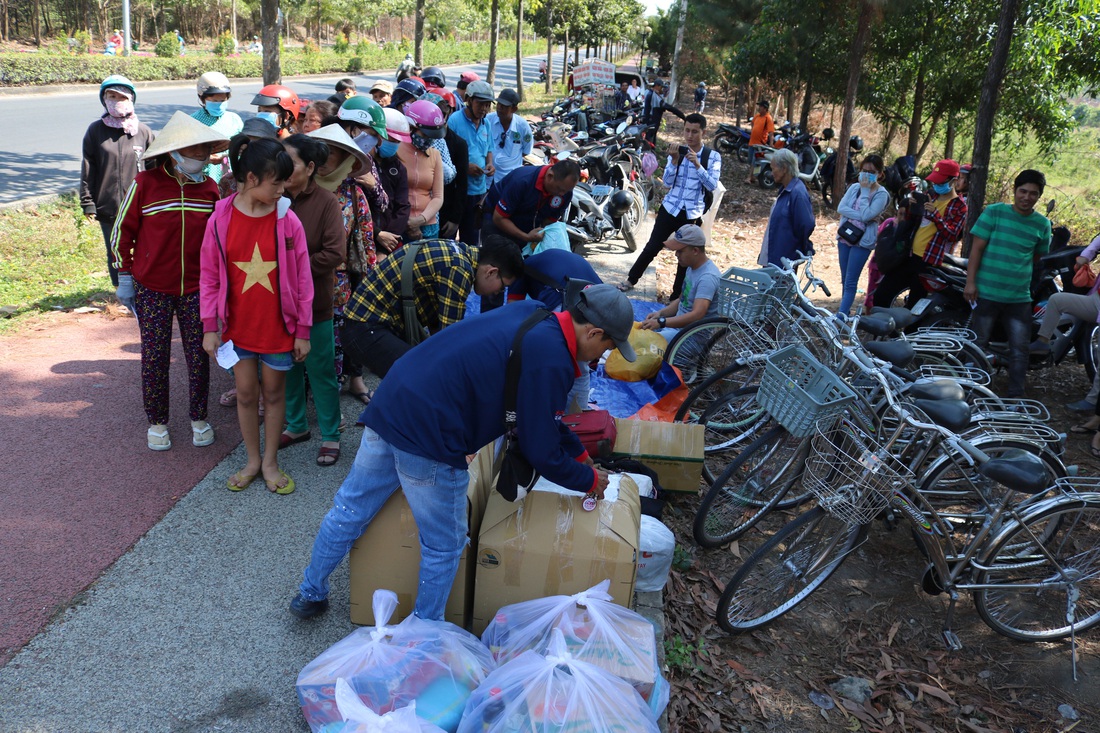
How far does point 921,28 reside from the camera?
15.5 metres

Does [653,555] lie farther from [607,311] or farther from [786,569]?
[607,311]

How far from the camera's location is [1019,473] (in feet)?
10.4

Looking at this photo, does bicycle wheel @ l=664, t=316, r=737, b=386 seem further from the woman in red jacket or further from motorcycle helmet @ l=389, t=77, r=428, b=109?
motorcycle helmet @ l=389, t=77, r=428, b=109

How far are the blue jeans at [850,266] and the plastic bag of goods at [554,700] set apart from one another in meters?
6.11

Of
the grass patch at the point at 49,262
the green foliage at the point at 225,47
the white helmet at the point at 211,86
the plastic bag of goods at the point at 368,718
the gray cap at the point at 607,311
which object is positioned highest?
the green foliage at the point at 225,47

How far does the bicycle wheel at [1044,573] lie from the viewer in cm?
359

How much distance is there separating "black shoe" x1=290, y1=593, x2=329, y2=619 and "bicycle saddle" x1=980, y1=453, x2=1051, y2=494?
9.33 feet

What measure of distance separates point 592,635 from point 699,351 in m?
3.28

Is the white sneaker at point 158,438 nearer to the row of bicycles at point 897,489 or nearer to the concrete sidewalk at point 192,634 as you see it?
the concrete sidewalk at point 192,634

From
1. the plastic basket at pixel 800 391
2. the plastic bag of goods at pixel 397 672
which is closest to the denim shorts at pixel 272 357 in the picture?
the plastic bag of goods at pixel 397 672

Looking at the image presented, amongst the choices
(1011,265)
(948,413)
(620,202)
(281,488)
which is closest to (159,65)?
(620,202)

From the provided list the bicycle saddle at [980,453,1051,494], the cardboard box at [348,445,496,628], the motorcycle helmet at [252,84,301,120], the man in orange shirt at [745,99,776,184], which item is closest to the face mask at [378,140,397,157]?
the motorcycle helmet at [252,84,301,120]

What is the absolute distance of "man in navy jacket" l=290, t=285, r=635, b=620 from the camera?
97.8 inches

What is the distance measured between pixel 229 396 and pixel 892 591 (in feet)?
13.5
